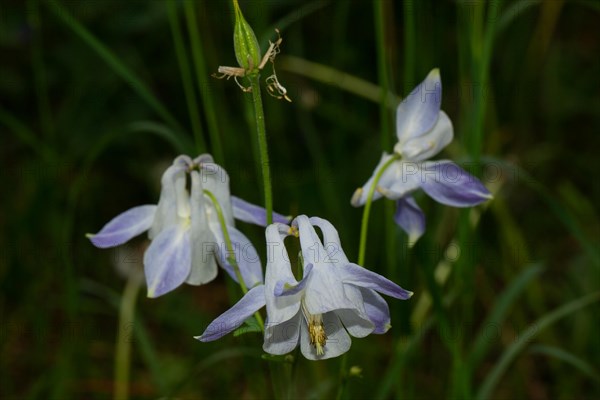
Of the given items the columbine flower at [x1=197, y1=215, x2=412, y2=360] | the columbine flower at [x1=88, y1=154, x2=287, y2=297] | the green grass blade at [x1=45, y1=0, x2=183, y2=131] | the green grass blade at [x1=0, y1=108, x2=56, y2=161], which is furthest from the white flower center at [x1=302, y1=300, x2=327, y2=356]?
the green grass blade at [x1=0, y1=108, x2=56, y2=161]

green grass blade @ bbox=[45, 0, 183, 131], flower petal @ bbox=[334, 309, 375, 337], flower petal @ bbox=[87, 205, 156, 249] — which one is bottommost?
flower petal @ bbox=[334, 309, 375, 337]

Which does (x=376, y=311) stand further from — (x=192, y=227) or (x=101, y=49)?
(x=101, y=49)

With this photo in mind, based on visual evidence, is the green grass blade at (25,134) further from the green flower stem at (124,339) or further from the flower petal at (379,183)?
the flower petal at (379,183)

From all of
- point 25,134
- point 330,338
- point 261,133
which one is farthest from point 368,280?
point 25,134

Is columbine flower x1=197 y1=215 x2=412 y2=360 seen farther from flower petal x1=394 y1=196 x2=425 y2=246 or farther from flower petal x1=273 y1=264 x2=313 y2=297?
flower petal x1=394 y1=196 x2=425 y2=246

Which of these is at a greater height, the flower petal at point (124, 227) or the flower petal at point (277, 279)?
the flower petal at point (124, 227)

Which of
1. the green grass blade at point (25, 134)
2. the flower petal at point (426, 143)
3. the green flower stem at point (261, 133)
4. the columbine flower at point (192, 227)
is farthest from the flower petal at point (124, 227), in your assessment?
the green grass blade at point (25, 134)
